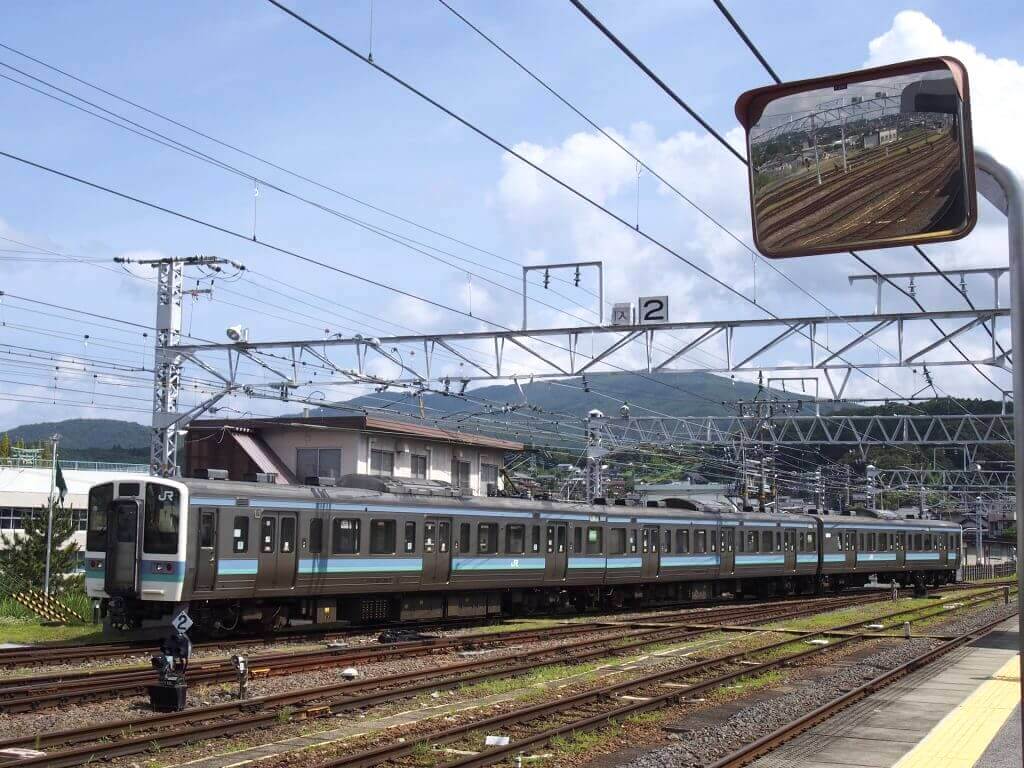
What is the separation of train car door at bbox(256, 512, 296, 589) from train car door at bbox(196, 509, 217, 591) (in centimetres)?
94

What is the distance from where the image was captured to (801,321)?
69.9 feet

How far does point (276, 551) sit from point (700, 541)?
1674 centimetres

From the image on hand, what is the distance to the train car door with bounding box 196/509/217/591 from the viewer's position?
18.2 meters

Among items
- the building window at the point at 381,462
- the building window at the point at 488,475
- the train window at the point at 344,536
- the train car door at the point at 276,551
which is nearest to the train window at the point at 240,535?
the train car door at the point at 276,551

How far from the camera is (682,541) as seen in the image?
106ft

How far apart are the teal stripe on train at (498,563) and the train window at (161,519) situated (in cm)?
702

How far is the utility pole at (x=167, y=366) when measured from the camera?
2480cm

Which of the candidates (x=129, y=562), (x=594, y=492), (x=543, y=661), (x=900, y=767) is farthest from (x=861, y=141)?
(x=594, y=492)

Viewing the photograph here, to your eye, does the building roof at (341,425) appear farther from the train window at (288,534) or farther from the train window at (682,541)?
the train window at (288,534)

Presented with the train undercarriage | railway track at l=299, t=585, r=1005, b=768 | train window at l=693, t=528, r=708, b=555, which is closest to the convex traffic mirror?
railway track at l=299, t=585, r=1005, b=768

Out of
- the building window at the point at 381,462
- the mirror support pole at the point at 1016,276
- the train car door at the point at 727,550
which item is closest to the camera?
the mirror support pole at the point at 1016,276

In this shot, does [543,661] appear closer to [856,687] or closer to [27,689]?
[856,687]

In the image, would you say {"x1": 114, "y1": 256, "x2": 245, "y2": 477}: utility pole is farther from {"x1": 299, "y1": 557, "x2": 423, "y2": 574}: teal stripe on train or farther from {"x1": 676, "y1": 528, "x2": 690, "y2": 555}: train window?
{"x1": 676, "y1": 528, "x2": 690, "y2": 555}: train window

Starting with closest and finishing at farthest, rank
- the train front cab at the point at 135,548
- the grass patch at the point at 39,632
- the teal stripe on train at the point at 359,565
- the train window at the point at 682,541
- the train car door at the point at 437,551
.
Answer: the train front cab at the point at 135,548 < the grass patch at the point at 39,632 < the teal stripe on train at the point at 359,565 < the train car door at the point at 437,551 < the train window at the point at 682,541
